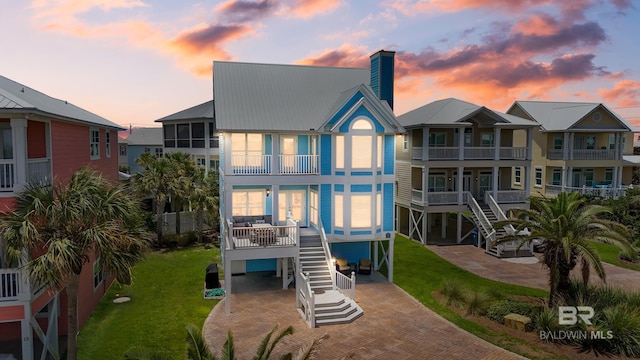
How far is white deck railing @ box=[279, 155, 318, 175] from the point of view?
2277cm

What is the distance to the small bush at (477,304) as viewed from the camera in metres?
18.0

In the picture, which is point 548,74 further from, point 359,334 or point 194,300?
point 194,300

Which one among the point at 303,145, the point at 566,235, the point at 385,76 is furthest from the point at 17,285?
the point at 385,76

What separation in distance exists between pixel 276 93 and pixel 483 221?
17641mm

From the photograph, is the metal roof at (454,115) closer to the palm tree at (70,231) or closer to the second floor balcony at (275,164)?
the second floor balcony at (275,164)

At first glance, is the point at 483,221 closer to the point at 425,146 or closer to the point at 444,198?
the point at 444,198

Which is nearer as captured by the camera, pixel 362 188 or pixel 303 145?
pixel 362 188

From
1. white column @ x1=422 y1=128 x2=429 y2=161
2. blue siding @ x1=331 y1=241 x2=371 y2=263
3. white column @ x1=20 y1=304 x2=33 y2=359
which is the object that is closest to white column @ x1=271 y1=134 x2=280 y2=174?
blue siding @ x1=331 y1=241 x2=371 y2=263

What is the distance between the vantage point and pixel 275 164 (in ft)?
72.9

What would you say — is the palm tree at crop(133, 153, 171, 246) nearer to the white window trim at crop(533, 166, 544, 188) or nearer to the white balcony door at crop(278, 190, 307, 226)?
the white balcony door at crop(278, 190, 307, 226)

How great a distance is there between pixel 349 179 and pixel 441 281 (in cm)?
760

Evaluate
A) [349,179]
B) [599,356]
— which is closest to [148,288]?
[349,179]

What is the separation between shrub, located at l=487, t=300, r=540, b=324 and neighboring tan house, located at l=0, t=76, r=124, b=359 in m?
16.6

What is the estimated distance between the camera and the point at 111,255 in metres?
12.0
